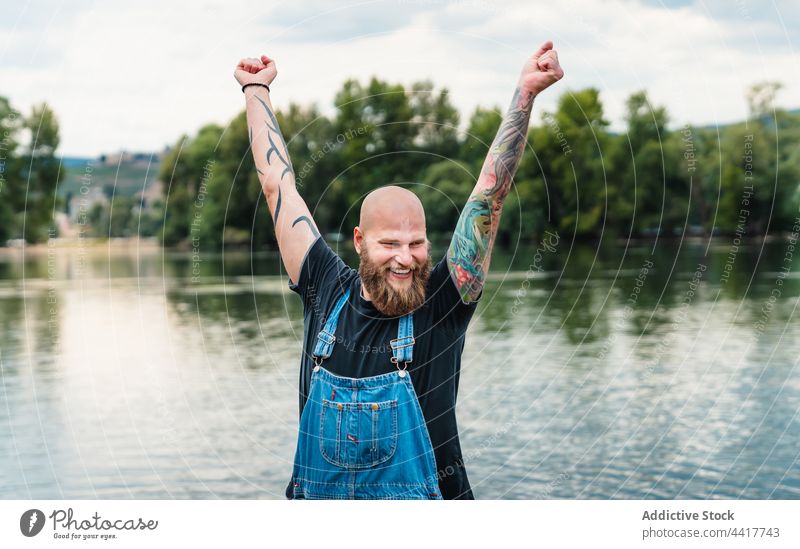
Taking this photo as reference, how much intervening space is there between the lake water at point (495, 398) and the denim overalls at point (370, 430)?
182 inches

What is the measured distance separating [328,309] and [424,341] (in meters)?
0.45

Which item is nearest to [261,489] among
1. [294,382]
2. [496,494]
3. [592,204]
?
[496,494]

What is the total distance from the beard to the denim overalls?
0.20 feet

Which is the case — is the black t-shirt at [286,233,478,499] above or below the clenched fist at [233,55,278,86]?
below

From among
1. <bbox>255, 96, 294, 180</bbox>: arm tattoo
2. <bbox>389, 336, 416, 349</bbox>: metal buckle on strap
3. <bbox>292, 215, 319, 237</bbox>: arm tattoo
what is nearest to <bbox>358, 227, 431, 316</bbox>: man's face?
<bbox>389, 336, 416, 349</bbox>: metal buckle on strap

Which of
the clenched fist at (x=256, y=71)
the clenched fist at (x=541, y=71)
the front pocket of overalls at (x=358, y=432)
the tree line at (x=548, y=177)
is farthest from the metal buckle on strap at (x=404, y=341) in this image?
the tree line at (x=548, y=177)

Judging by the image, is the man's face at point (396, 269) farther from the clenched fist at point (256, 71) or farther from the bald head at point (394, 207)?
the clenched fist at point (256, 71)

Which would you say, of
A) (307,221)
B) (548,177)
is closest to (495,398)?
(307,221)

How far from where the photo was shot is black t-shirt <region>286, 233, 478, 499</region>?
449 cm

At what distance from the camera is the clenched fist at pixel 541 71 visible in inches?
182

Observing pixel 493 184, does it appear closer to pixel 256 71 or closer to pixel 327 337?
pixel 327 337

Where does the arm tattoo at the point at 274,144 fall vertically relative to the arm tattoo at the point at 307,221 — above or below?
above

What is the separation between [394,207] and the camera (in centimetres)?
447

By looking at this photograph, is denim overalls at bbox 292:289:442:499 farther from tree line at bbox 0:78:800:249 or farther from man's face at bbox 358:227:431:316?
tree line at bbox 0:78:800:249
